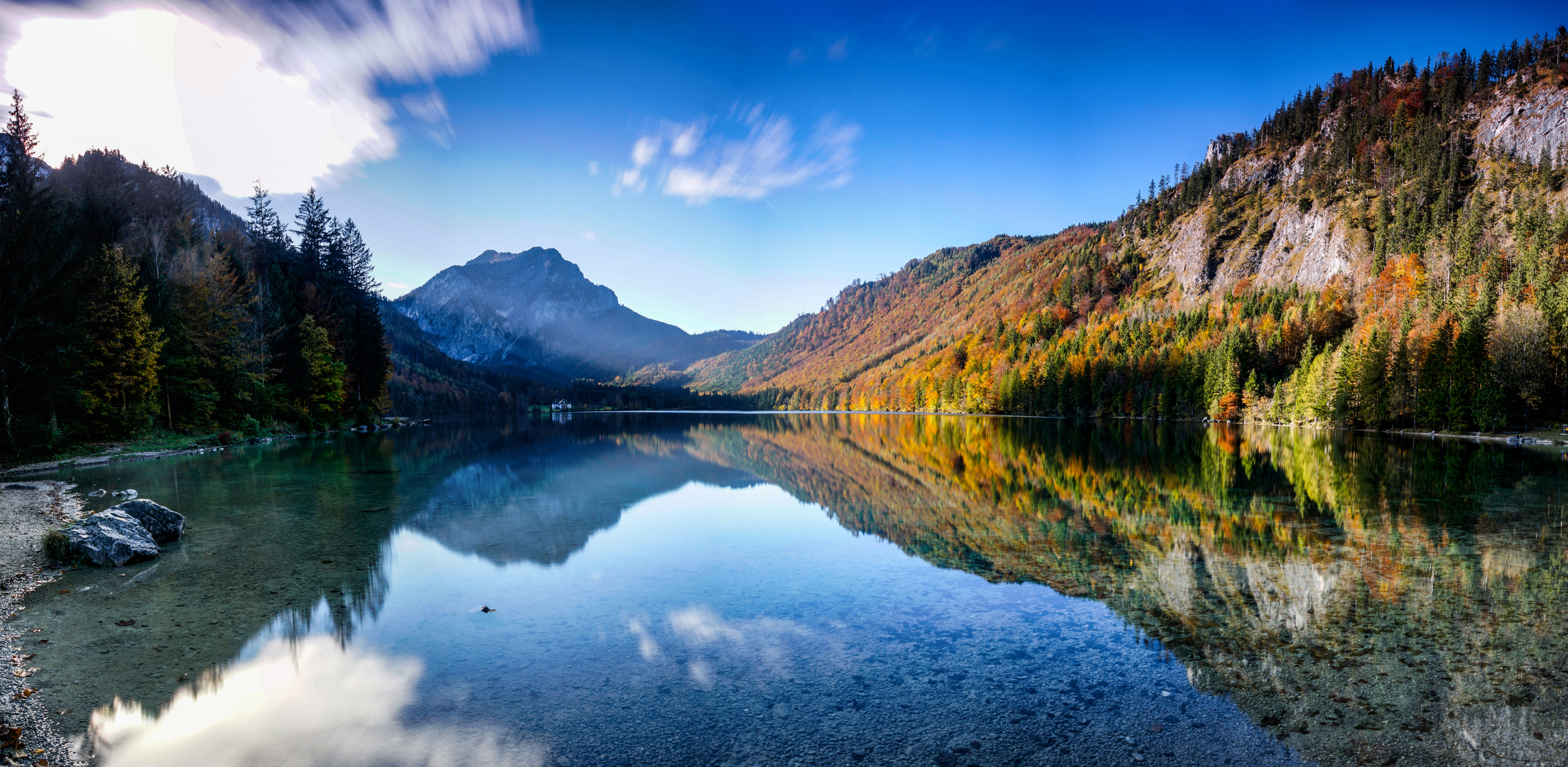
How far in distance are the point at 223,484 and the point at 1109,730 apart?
29799mm

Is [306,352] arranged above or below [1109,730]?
above

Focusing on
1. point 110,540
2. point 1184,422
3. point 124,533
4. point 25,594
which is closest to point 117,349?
point 124,533

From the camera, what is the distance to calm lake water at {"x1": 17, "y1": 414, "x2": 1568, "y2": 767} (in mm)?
6016

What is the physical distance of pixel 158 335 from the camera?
1542 inches

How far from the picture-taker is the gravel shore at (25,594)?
581 cm

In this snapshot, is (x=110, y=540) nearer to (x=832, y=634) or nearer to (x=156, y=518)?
(x=156, y=518)

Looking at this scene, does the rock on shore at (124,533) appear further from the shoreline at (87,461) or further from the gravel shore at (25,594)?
the shoreline at (87,461)

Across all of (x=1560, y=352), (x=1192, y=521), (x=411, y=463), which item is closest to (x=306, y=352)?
(x=411, y=463)

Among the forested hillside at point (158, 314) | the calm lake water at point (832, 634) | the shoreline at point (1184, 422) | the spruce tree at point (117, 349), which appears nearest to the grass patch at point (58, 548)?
the calm lake water at point (832, 634)

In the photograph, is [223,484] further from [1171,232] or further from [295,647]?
[1171,232]

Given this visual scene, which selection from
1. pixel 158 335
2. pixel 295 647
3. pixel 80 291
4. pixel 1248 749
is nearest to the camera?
pixel 1248 749

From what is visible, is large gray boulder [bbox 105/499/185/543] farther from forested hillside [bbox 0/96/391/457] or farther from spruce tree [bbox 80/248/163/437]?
spruce tree [bbox 80/248/163/437]

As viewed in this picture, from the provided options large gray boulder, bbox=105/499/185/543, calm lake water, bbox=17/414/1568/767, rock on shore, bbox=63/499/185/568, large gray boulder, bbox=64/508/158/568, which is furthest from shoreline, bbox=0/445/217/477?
large gray boulder, bbox=64/508/158/568

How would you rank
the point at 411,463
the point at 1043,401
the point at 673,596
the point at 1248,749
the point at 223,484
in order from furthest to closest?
1. the point at 1043,401
2. the point at 411,463
3. the point at 223,484
4. the point at 673,596
5. the point at 1248,749
